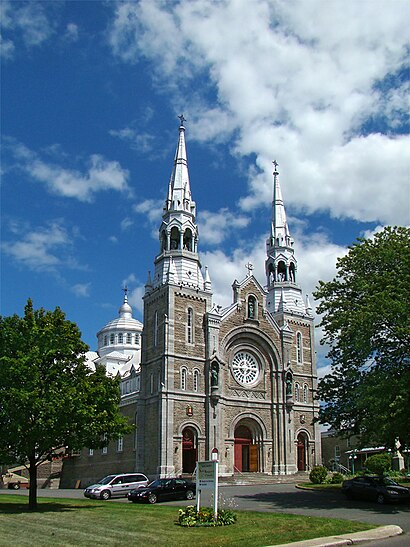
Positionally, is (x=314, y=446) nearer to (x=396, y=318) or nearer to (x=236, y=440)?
(x=236, y=440)

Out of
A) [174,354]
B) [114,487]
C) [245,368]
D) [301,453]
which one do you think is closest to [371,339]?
[114,487]

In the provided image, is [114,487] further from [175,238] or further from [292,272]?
[292,272]

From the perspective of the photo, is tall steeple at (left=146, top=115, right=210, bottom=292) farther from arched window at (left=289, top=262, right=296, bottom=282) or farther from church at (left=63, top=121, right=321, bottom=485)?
arched window at (left=289, top=262, right=296, bottom=282)

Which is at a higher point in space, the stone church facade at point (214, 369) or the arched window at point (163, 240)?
the arched window at point (163, 240)

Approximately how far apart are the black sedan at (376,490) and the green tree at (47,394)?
1164cm

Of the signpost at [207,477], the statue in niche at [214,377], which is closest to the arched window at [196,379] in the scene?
the statue in niche at [214,377]

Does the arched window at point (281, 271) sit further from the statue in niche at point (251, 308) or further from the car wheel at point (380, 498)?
the car wheel at point (380, 498)

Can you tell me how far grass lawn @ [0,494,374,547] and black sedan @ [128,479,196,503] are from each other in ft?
23.7

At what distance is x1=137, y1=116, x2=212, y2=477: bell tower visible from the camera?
47094 millimetres

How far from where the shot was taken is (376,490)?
28391mm

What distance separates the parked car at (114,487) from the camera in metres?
34.3

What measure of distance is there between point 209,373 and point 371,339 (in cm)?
2364

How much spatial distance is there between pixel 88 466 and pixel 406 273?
39.4m

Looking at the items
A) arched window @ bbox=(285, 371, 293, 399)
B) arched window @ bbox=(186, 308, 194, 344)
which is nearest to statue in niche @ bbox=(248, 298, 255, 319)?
arched window @ bbox=(285, 371, 293, 399)
